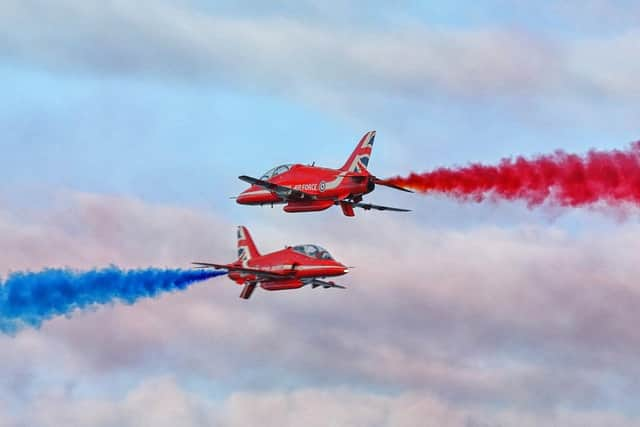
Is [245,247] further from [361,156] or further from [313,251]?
[361,156]

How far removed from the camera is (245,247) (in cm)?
13250

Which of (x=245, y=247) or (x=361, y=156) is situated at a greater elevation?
(x=361, y=156)

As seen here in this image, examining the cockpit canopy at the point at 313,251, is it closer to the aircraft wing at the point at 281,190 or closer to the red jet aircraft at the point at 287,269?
the red jet aircraft at the point at 287,269

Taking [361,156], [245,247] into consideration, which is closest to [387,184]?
[361,156]

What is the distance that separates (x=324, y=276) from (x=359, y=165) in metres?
9.80

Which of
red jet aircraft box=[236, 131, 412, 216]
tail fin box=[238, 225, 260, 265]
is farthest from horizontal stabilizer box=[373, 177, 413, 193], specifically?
tail fin box=[238, 225, 260, 265]

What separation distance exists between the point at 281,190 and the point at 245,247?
1408cm

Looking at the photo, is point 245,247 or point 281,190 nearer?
point 281,190

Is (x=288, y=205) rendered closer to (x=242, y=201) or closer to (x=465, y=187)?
(x=242, y=201)

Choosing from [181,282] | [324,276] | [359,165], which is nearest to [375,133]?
[359,165]

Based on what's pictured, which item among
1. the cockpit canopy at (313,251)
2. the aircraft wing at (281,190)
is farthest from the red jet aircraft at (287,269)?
the aircraft wing at (281,190)

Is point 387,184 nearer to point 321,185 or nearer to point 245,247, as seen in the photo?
point 321,185

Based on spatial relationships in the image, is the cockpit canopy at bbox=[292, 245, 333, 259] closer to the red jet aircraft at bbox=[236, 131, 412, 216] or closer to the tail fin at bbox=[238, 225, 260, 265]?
the red jet aircraft at bbox=[236, 131, 412, 216]

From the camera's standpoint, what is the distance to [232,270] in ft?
411
